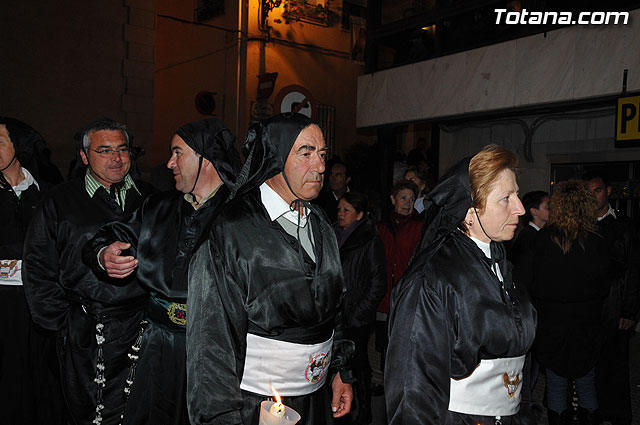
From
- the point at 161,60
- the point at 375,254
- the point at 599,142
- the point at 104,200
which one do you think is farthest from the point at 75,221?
the point at 161,60

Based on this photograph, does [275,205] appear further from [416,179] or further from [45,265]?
[416,179]

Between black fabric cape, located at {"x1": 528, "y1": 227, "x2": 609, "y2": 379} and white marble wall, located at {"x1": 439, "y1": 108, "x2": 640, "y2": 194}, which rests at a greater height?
white marble wall, located at {"x1": 439, "y1": 108, "x2": 640, "y2": 194}

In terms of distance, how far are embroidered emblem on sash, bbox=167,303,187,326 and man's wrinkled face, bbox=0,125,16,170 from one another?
237 cm

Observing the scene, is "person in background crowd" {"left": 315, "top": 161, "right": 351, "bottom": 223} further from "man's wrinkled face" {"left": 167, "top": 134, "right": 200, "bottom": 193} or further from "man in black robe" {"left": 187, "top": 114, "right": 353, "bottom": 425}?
"man in black robe" {"left": 187, "top": 114, "right": 353, "bottom": 425}

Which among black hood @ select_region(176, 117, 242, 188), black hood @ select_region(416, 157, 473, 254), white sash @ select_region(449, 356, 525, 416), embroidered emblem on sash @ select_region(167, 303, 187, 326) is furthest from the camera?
black hood @ select_region(176, 117, 242, 188)

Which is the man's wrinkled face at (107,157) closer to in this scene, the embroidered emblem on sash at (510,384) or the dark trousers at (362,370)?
the dark trousers at (362,370)

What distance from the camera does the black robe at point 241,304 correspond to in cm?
236

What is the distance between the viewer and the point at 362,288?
5.29 metres

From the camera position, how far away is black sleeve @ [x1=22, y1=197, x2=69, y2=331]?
13.0ft

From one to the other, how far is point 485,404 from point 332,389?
2.91 ft

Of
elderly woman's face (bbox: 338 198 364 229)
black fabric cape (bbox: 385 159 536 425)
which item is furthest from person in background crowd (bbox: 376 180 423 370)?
black fabric cape (bbox: 385 159 536 425)

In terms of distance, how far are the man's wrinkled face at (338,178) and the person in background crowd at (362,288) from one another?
11.0ft

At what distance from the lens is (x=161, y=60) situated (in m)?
20.7

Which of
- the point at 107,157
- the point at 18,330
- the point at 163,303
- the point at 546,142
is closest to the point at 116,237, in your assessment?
the point at 163,303
